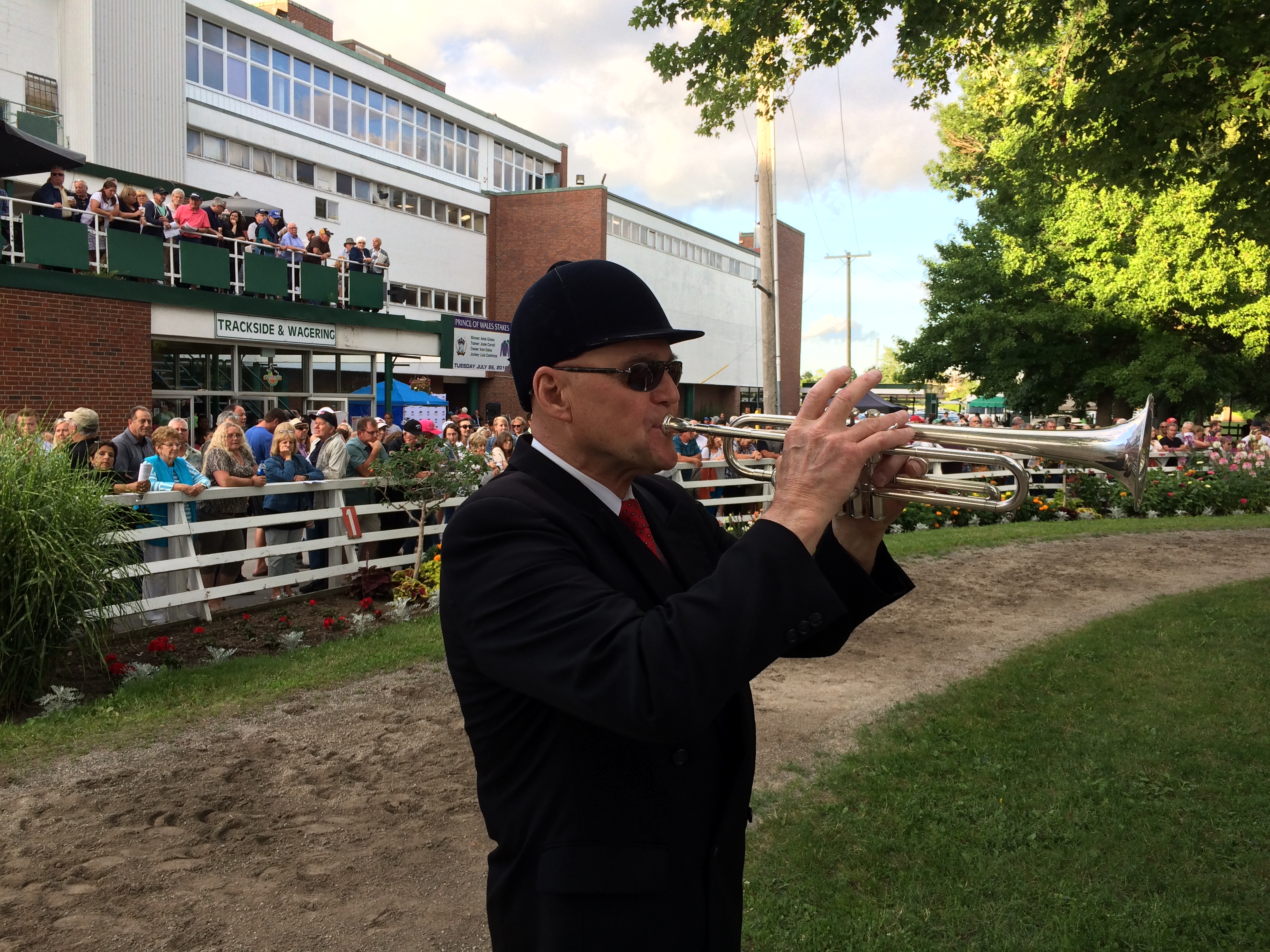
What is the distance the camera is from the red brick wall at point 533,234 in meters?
43.4

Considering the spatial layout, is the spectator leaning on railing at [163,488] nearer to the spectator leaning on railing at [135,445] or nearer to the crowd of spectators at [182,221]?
the spectator leaning on railing at [135,445]

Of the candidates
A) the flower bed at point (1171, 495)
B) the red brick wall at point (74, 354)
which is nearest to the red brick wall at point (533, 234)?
the red brick wall at point (74, 354)

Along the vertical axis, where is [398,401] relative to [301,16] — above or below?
below

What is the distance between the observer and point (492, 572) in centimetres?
171

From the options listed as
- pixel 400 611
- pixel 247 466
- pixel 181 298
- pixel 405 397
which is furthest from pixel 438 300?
pixel 400 611

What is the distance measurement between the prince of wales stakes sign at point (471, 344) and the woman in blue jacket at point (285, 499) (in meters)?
12.2

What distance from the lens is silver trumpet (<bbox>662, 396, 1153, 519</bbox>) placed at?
2246mm

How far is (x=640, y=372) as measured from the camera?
1.94 meters

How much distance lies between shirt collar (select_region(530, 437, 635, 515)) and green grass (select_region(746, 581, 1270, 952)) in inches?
101

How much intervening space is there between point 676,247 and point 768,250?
35.7m

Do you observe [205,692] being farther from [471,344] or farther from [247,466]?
[471,344]

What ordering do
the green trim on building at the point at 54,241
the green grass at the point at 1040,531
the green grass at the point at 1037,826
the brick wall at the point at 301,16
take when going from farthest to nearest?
the brick wall at the point at 301,16 < the green trim on building at the point at 54,241 < the green grass at the point at 1040,531 < the green grass at the point at 1037,826

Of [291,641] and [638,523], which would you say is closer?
[638,523]

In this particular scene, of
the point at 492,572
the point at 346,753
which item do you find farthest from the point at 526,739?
the point at 346,753
